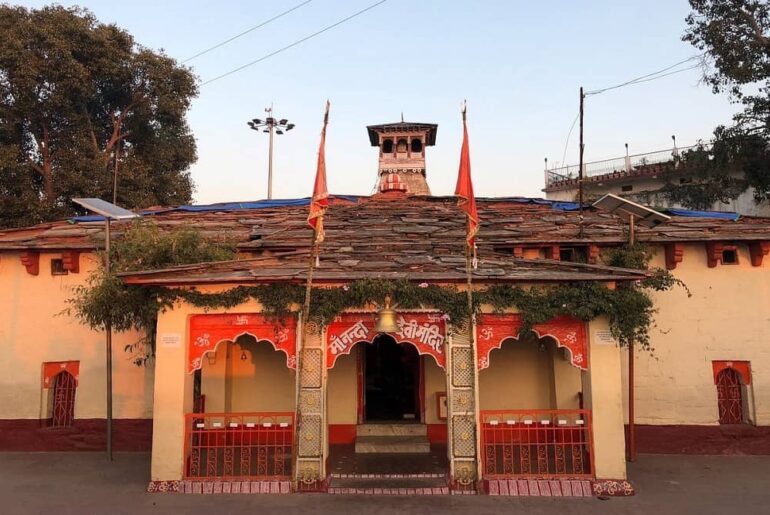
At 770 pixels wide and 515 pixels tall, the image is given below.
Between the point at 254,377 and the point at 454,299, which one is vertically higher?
the point at 454,299

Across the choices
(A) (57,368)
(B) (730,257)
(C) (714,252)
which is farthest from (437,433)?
(A) (57,368)

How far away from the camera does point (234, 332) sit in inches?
306

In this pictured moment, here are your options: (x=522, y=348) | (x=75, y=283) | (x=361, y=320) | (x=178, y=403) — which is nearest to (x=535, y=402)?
(x=522, y=348)

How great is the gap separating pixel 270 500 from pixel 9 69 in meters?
17.7

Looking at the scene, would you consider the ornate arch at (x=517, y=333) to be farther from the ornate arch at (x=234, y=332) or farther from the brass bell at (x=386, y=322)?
the ornate arch at (x=234, y=332)

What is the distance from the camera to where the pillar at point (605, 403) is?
7.25 meters

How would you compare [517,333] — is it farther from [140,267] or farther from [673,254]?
[140,267]

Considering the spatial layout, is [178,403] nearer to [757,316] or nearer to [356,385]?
[356,385]

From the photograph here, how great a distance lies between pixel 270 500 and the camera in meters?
7.11

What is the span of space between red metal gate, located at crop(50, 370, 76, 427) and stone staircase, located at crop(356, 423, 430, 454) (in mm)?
6120

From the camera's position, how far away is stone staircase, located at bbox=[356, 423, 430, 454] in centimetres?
927

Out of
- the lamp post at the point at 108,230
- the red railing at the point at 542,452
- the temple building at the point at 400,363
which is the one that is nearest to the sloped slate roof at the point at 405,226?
the temple building at the point at 400,363

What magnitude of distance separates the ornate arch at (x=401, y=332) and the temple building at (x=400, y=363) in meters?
0.03

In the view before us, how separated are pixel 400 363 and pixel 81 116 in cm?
1652
